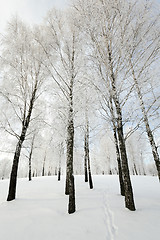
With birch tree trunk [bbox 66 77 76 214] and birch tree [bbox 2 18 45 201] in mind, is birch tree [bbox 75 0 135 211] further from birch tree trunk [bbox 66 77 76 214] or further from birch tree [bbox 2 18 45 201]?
birch tree [bbox 2 18 45 201]

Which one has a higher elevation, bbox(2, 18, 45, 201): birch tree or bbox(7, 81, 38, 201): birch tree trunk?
bbox(2, 18, 45, 201): birch tree

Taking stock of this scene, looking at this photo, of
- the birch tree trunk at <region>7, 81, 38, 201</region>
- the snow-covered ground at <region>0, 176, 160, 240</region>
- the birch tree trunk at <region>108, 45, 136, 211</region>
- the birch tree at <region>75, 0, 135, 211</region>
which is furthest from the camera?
the birch tree trunk at <region>7, 81, 38, 201</region>

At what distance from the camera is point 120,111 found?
4.55m

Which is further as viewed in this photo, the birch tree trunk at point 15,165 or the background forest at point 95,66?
the birch tree trunk at point 15,165

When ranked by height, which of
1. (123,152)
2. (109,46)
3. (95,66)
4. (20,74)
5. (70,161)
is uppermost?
(20,74)

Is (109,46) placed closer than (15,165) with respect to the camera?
Yes

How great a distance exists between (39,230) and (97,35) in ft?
22.3

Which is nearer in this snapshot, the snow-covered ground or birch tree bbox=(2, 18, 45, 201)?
the snow-covered ground

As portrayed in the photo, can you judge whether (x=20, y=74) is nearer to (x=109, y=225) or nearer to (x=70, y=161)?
(x=70, y=161)

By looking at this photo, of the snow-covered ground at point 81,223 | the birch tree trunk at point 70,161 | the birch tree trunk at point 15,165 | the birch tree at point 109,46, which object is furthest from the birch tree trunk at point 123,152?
the birch tree trunk at point 15,165

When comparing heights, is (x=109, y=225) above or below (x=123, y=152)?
below

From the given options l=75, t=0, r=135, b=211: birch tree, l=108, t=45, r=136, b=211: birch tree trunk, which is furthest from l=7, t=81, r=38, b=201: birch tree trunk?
l=108, t=45, r=136, b=211: birch tree trunk

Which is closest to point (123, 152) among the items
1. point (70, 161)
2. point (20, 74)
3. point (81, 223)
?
point (70, 161)

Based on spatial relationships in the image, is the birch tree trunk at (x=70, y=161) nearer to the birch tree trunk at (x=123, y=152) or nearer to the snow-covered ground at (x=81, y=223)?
the snow-covered ground at (x=81, y=223)
